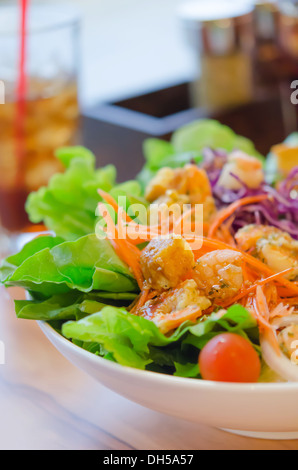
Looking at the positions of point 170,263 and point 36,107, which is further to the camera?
point 36,107

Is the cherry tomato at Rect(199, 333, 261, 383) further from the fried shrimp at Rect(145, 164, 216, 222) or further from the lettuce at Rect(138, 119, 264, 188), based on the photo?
the lettuce at Rect(138, 119, 264, 188)

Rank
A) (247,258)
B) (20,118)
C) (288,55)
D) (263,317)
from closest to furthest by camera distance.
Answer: (263,317)
(247,258)
(20,118)
(288,55)

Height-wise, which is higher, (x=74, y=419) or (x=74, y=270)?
(x=74, y=270)

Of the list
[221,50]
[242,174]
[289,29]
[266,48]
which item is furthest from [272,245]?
[266,48]

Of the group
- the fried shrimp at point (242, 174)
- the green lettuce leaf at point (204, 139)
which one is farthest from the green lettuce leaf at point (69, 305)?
the green lettuce leaf at point (204, 139)

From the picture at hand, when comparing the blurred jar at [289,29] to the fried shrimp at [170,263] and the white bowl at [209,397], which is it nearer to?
the fried shrimp at [170,263]

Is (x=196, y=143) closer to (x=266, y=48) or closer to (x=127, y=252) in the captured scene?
(x=127, y=252)

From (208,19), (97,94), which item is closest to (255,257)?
(208,19)

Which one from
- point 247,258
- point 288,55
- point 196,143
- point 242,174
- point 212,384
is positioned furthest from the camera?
point 288,55
